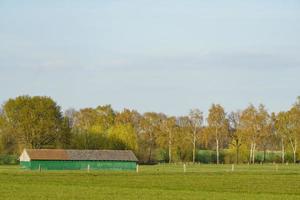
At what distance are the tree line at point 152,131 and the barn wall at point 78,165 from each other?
16.8 metres

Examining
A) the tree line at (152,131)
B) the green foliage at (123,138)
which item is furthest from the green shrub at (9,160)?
the green foliage at (123,138)

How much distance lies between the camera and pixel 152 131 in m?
153

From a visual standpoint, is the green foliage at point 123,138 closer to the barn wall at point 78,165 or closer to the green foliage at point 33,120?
the green foliage at point 33,120

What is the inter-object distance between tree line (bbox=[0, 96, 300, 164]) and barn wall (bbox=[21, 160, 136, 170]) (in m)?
16.8

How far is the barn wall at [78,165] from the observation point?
329ft

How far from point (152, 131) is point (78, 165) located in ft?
167

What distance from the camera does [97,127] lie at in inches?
5620

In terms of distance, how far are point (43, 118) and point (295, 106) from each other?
57428 millimetres

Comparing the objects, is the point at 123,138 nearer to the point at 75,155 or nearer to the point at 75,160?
→ the point at 75,155

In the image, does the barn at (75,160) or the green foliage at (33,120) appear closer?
the barn at (75,160)

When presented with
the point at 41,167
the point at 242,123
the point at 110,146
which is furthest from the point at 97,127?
the point at 41,167

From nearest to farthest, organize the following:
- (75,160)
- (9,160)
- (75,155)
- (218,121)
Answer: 1. (75,160)
2. (75,155)
3. (9,160)
4. (218,121)

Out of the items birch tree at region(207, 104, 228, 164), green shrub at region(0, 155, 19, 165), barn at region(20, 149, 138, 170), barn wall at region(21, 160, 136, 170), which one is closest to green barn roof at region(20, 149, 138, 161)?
barn at region(20, 149, 138, 170)

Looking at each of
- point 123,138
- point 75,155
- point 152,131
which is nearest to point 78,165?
point 75,155
